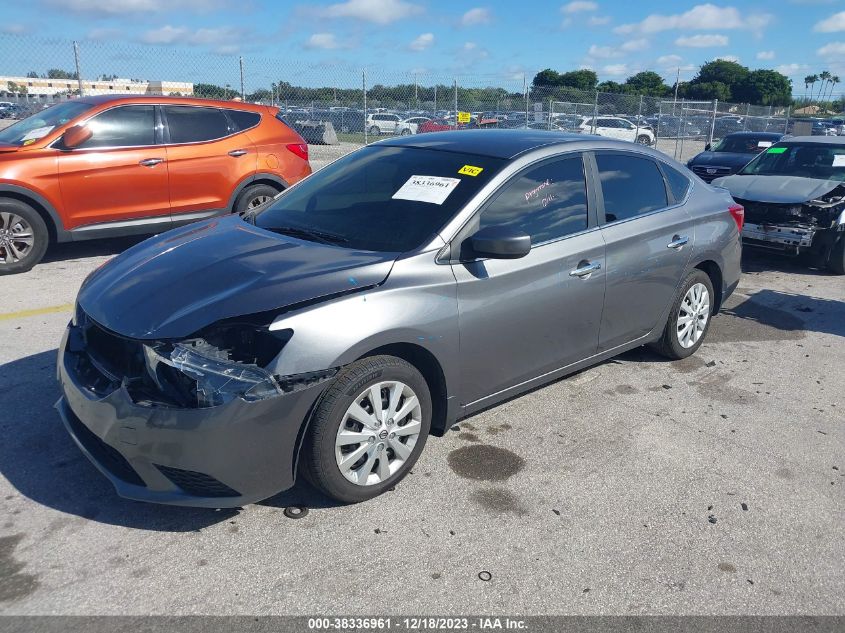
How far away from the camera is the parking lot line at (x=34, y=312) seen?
5762 mm

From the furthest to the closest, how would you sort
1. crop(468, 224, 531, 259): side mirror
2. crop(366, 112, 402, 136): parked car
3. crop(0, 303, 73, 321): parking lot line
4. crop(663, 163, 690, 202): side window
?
crop(366, 112, 402, 136): parked car < crop(0, 303, 73, 321): parking lot line < crop(663, 163, 690, 202): side window < crop(468, 224, 531, 259): side mirror

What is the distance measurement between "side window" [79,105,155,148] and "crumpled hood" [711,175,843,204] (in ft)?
21.9

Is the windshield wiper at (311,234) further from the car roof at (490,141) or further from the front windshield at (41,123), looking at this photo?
the front windshield at (41,123)

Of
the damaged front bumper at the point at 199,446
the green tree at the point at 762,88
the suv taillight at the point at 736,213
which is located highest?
the green tree at the point at 762,88

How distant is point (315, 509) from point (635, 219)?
277 centimetres

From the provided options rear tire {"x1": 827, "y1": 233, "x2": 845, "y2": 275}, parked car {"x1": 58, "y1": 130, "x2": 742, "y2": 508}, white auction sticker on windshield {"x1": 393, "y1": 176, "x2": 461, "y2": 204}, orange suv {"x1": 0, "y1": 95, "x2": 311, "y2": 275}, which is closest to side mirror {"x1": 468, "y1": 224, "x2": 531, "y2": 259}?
parked car {"x1": 58, "y1": 130, "x2": 742, "y2": 508}

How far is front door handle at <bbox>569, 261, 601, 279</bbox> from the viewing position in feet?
13.4

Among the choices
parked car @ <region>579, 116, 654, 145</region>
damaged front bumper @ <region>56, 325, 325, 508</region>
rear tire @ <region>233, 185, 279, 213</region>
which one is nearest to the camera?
damaged front bumper @ <region>56, 325, 325, 508</region>

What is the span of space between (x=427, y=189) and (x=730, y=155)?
13061mm

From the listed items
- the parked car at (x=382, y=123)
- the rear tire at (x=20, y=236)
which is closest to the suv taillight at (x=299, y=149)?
the rear tire at (x=20, y=236)

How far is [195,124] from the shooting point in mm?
8219

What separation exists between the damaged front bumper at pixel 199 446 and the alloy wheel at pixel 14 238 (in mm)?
4898

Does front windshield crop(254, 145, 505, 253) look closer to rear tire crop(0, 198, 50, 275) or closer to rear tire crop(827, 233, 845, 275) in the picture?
rear tire crop(0, 198, 50, 275)

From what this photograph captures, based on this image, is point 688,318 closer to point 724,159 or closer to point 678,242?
point 678,242
